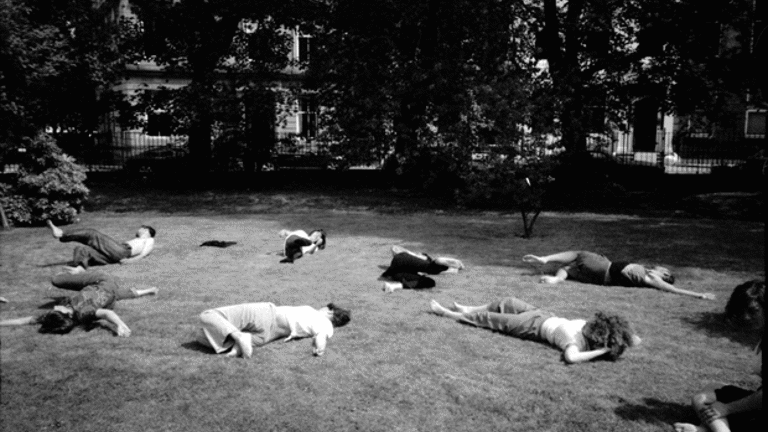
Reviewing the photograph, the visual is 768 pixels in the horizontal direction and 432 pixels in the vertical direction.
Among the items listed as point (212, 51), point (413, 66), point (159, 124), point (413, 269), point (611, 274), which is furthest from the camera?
point (159, 124)

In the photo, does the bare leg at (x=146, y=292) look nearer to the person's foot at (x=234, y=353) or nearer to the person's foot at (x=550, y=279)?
the person's foot at (x=234, y=353)

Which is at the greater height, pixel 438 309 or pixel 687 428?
pixel 438 309

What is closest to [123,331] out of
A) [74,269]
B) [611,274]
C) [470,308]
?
[74,269]

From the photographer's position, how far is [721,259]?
13984 mm

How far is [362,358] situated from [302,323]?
1.02 m

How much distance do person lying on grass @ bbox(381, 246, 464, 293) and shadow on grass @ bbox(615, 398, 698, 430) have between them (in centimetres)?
480

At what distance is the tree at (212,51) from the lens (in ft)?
92.8

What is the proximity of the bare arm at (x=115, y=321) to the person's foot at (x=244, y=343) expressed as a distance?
5.09 ft

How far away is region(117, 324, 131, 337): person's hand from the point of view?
863 centimetres

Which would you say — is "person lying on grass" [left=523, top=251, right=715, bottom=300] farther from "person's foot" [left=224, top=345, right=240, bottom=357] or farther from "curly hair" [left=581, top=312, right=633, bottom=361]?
"person's foot" [left=224, top=345, right=240, bottom=357]

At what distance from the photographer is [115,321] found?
28.9 ft

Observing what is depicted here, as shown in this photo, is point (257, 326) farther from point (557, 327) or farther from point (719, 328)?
point (719, 328)

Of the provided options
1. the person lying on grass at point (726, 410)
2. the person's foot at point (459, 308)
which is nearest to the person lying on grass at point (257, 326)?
the person's foot at point (459, 308)

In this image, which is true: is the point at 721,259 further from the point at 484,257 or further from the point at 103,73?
the point at 103,73
